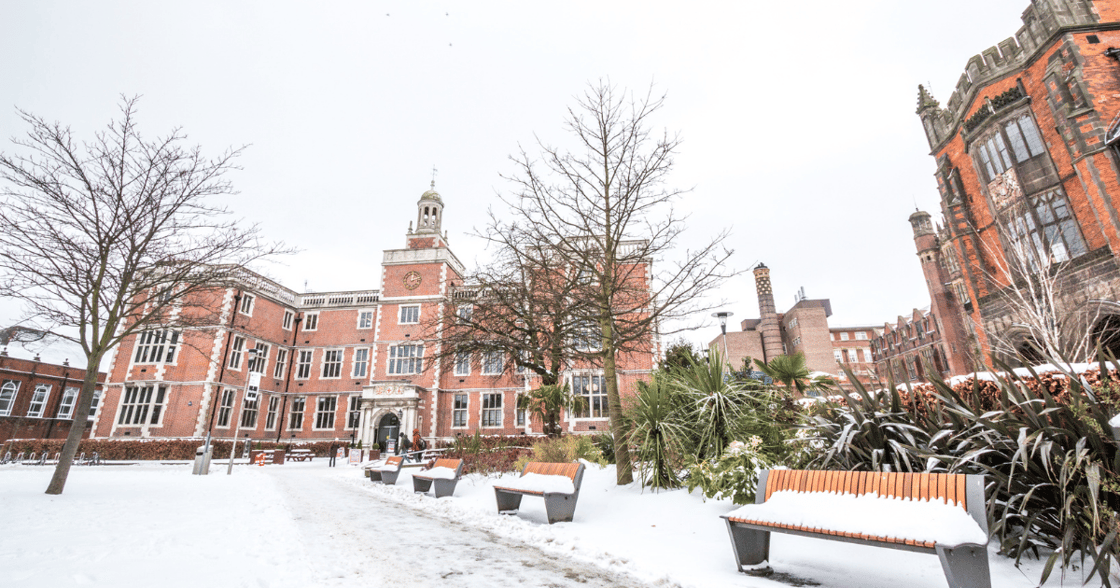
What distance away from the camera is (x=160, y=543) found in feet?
15.1

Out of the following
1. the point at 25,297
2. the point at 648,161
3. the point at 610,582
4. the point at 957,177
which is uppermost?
the point at 957,177

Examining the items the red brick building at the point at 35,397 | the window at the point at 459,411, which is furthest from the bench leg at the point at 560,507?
the red brick building at the point at 35,397

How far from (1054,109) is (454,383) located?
98.4ft

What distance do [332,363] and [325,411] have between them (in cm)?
319

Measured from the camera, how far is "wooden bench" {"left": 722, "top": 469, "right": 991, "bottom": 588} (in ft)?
9.29

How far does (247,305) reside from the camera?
29.7m

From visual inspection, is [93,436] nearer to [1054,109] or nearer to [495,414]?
[495,414]

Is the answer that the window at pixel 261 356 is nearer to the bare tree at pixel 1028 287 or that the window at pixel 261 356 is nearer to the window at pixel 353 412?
the window at pixel 353 412

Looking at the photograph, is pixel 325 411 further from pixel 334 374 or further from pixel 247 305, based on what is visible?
pixel 247 305

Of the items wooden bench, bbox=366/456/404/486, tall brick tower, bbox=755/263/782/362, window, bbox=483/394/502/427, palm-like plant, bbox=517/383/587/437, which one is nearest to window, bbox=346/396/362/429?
window, bbox=483/394/502/427

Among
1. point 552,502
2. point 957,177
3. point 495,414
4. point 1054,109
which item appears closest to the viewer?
point 552,502

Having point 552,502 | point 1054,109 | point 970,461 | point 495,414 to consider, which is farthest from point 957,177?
point 495,414

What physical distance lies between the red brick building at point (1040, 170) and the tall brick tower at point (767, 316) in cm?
3219

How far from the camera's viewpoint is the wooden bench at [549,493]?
629 cm
